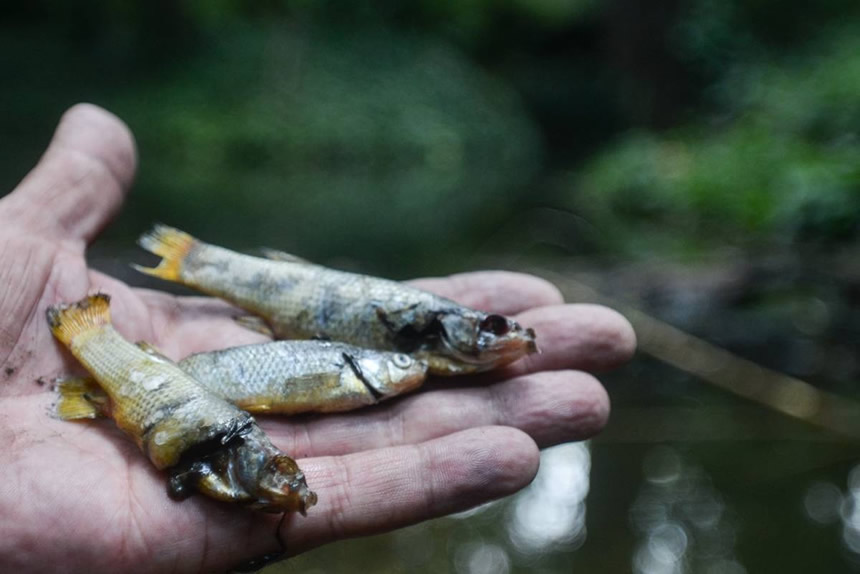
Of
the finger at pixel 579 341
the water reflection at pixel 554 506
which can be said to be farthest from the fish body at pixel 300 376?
the water reflection at pixel 554 506

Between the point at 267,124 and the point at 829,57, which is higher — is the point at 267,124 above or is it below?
below

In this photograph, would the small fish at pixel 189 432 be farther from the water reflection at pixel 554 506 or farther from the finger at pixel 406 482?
the water reflection at pixel 554 506

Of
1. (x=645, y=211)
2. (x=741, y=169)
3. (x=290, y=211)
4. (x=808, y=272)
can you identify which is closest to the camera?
(x=808, y=272)

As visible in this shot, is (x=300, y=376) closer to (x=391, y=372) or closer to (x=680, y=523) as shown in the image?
(x=391, y=372)

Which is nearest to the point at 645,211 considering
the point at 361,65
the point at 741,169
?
the point at 741,169

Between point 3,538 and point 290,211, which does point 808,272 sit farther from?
point 290,211

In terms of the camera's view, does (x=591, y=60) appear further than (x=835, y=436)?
Yes
